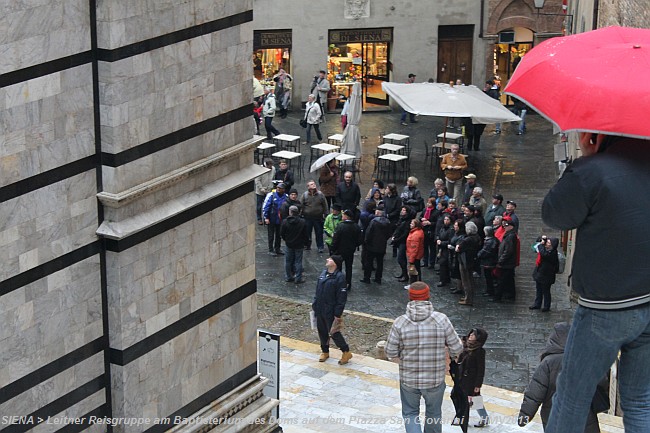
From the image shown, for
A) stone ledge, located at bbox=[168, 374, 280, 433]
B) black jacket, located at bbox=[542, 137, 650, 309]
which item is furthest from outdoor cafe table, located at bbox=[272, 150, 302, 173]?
black jacket, located at bbox=[542, 137, 650, 309]

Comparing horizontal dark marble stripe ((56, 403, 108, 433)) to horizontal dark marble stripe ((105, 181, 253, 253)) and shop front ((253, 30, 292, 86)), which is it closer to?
horizontal dark marble stripe ((105, 181, 253, 253))

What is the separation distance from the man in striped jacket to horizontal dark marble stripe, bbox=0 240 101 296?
3.04 metres

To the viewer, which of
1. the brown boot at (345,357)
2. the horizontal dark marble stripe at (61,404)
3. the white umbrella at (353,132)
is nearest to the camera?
the horizontal dark marble stripe at (61,404)

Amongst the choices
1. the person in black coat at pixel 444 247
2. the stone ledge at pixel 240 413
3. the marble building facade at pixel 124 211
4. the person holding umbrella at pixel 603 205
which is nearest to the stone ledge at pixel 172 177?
the marble building facade at pixel 124 211

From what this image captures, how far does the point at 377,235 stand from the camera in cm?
2331

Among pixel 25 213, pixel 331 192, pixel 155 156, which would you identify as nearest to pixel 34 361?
pixel 25 213

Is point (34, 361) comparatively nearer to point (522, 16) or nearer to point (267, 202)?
point (267, 202)

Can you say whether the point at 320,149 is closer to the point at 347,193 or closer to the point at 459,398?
the point at 347,193

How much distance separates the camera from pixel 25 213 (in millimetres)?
10328

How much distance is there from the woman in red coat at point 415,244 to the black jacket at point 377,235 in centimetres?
44

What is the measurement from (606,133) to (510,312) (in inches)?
617

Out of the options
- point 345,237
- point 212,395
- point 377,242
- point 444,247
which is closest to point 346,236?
point 345,237

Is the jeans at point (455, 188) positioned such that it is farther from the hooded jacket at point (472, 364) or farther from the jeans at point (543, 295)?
the hooded jacket at point (472, 364)

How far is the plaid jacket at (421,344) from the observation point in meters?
12.2
